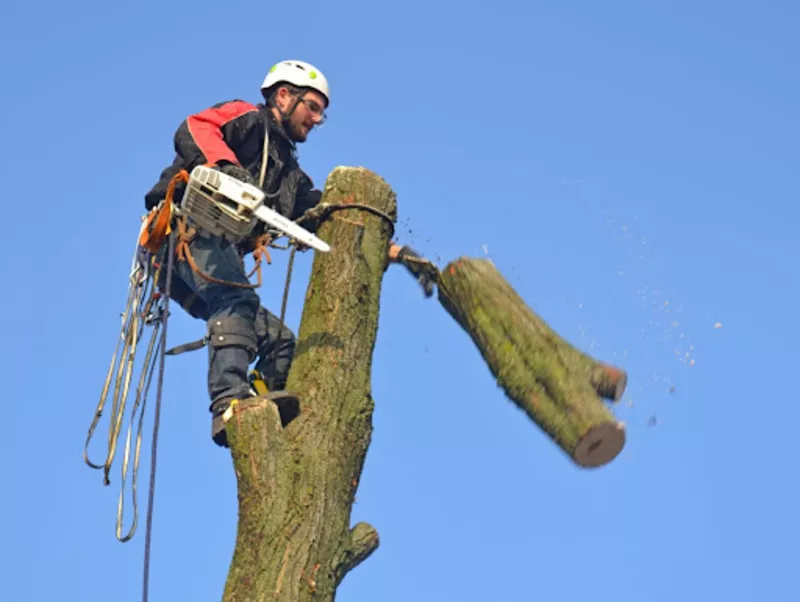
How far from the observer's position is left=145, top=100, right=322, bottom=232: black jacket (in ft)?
19.4

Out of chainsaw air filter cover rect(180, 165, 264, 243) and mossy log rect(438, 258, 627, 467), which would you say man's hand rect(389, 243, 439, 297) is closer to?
mossy log rect(438, 258, 627, 467)

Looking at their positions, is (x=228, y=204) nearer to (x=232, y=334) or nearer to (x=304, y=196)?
(x=232, y=334)

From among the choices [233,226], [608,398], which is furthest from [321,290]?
[608,398]

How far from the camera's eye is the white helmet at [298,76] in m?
6.39

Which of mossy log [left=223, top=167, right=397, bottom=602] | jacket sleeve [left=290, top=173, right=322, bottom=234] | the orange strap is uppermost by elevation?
jacket sleeve [left=290, top=173, right=322, bottom=234]

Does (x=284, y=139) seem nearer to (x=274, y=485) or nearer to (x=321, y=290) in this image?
(x=321, y=290)

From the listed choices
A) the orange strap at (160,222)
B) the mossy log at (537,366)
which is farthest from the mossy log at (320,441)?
the orange strap at (160,222)

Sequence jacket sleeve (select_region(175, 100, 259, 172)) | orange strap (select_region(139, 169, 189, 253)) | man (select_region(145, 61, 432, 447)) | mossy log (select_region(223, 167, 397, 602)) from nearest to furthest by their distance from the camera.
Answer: mossy log (select_region(223, 167, 397, 602)) → man (select_region(145, 61, 432, 447)) → orange strap (select_region(139, 169, 189, 253)) → jacket sleeve (select_region(175, 100, 259, 172))

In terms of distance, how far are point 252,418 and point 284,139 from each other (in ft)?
6.79

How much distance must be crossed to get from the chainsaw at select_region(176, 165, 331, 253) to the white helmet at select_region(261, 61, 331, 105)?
1.11 metres

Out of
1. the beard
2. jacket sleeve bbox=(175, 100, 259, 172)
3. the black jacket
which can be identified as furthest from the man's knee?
the beard

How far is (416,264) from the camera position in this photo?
577 centimetres

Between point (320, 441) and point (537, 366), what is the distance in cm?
115

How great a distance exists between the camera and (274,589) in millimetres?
4223
